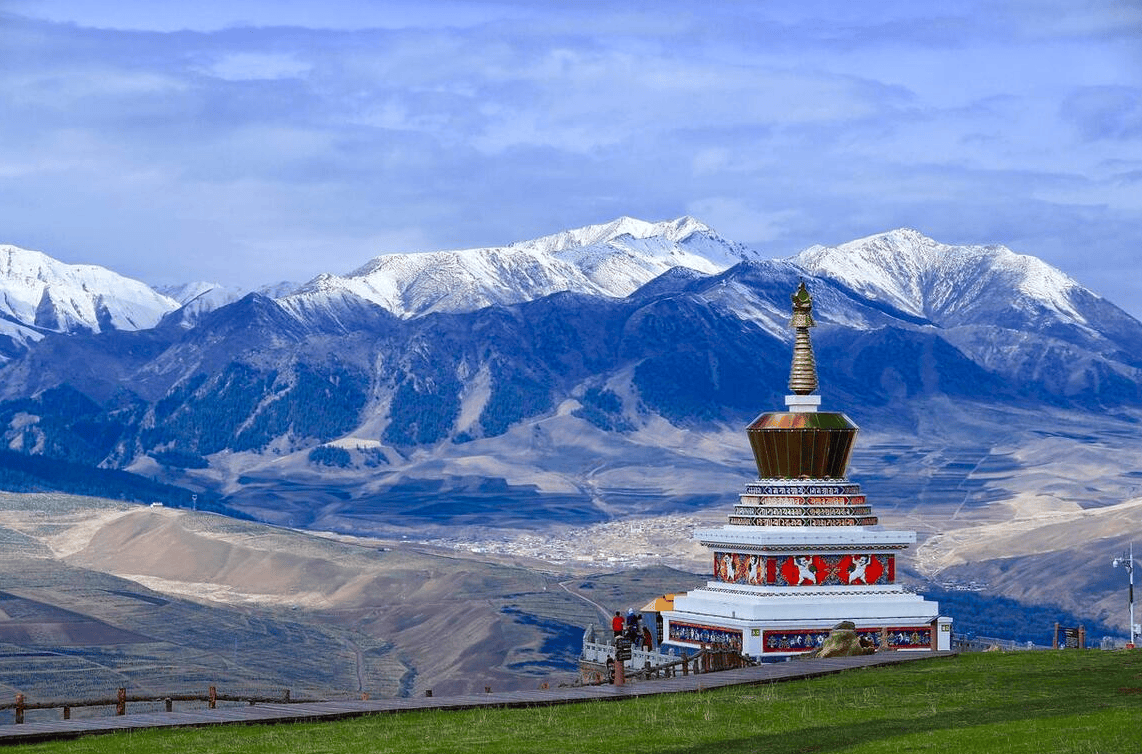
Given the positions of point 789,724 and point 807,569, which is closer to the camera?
point 789,724

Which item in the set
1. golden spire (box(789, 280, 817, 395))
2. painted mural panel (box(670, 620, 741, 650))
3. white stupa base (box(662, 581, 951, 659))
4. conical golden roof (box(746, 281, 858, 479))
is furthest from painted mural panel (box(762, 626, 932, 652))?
golden spire (box(789, 280, 817, 395))

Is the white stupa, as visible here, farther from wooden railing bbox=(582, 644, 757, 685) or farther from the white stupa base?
wooden railing bbox=(582, 644, 757, 685)

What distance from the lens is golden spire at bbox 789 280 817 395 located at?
52.9 meters

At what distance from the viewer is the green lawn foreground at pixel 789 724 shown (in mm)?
28938

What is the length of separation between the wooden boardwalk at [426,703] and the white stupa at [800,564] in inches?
271

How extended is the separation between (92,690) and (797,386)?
53732 millimetres

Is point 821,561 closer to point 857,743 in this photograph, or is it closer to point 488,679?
point 857,743

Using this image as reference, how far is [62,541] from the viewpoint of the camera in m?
173

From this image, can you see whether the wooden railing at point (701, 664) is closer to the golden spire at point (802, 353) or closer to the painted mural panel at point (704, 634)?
the painted mural panel at point (704, 634)

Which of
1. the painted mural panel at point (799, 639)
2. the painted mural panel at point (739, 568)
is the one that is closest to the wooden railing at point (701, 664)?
the painted mural panel at point (799, 639)

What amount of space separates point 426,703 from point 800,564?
16274 mm

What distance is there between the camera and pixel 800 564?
49.8 metres

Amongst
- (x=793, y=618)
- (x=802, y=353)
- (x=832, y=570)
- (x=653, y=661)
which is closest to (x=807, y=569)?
(x=832, y=570)

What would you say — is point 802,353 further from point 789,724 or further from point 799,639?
point 789,724
